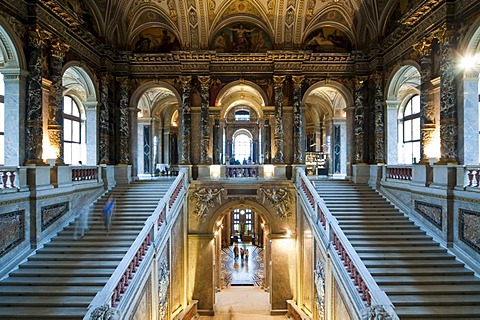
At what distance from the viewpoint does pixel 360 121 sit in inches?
601

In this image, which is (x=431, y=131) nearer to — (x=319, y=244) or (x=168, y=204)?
(x=319, y=244)

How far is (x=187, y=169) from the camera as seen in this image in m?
14.8

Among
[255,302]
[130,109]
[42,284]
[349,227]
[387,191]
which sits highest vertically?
[130,109]

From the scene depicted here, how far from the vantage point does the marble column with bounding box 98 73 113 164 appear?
1443cm

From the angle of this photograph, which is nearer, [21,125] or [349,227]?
[21,125]

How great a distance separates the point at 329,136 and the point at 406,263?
13712 mm

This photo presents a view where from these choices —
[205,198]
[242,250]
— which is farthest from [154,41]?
[242,250]

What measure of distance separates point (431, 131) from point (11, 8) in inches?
480

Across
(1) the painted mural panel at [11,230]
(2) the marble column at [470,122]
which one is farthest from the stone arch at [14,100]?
(2) the marble column at [470,122]

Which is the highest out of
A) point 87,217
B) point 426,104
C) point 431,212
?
point 426,104

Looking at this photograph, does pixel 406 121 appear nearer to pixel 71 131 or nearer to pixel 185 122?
pixel 185 122

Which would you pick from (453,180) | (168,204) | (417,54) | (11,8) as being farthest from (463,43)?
(11,8)

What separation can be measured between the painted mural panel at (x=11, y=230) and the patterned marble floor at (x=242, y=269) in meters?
11.6

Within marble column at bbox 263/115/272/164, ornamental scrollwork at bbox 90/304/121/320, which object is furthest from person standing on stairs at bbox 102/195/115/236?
marble column at bbox 263/115/272/164
